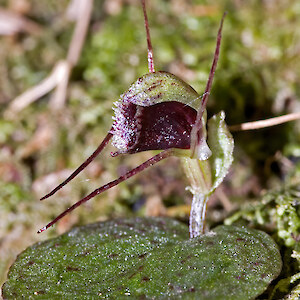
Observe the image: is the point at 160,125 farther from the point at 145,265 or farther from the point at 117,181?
the point at 145,265

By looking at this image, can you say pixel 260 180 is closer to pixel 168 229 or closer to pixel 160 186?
pixel 160 186

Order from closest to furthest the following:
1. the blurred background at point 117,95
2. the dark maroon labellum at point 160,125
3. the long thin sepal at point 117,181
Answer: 1. the long thin sepal at point 117,181
2. the dark maroon labellum at point 160,125
3. the blurred background at point 117,95

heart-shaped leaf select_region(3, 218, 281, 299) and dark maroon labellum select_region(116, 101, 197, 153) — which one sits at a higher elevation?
dark maroon labellum select_region(116, 101, 197, 153)

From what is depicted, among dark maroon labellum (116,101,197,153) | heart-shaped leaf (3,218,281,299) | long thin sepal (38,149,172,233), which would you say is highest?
dark maroon labellum (116,101,197,153)

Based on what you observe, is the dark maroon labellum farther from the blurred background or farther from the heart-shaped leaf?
the blurred background

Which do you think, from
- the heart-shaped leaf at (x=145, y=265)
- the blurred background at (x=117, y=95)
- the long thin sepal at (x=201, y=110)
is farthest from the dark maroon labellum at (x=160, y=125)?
the blurred background at (x=117, y=95)

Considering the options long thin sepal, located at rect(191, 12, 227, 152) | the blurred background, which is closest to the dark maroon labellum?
long thin sepal, located at rect(191, 12, 227, 152)

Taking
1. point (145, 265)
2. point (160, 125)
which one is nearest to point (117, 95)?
point (160, 125)

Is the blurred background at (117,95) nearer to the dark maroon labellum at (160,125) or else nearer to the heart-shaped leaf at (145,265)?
the heart-shaped leaf at (145,265)
